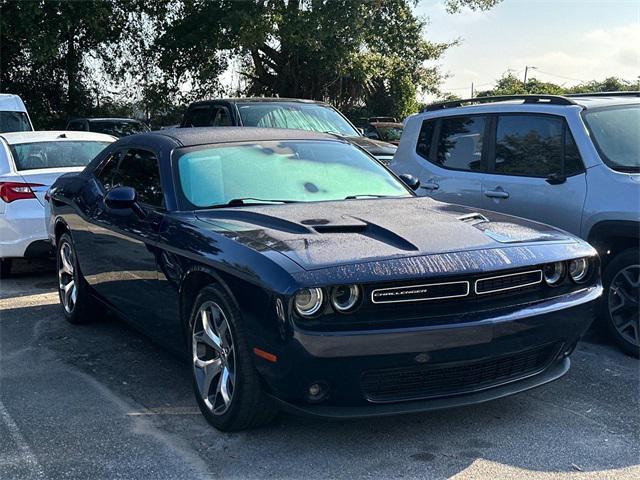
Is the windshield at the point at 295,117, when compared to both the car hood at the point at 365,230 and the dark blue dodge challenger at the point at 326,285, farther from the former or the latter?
the car hood at the point at 365,230

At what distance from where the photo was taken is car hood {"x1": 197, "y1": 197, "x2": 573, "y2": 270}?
3.42 meters

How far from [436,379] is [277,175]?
1858mm

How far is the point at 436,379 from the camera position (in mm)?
3404

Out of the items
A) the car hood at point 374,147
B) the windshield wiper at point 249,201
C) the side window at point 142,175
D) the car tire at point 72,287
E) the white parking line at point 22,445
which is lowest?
the white parking line at point 22,445

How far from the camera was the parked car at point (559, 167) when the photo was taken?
5.02 m

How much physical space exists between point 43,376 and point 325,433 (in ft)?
6.81

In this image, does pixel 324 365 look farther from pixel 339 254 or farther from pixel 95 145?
pixel 95 145

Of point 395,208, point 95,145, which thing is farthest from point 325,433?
point 95,145

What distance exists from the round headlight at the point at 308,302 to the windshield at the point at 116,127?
45.5ft

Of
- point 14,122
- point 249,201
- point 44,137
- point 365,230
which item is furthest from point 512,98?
point 14,122

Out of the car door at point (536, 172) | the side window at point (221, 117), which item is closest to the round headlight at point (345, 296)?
the car door at point (536, 172)

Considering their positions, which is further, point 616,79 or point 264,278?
point 616,79

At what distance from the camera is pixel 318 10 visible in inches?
776

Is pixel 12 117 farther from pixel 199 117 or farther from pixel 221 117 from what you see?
pixel 221 117
